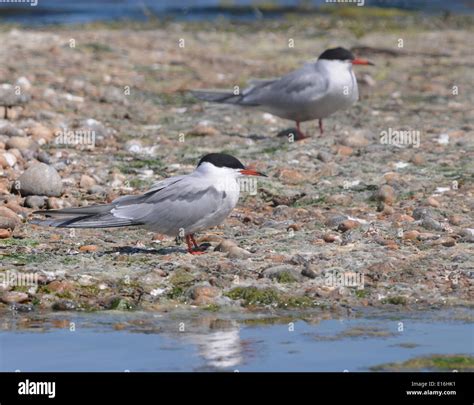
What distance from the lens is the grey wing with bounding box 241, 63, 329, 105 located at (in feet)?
32.7

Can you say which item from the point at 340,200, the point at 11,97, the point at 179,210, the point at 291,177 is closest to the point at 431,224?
the point at 340,200

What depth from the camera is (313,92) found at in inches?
392

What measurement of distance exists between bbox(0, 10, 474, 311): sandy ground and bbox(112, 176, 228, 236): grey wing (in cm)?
19

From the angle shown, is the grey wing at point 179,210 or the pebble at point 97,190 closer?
the grey wing at point 179,210

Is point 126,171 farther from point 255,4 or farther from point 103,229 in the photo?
point 255,4

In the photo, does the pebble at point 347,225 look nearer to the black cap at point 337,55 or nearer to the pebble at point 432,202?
the pebble at point 432,202

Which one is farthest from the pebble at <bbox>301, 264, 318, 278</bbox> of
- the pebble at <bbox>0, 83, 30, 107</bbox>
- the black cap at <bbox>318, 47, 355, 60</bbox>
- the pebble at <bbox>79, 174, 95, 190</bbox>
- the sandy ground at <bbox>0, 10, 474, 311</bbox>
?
the pebble at <bbox>0, 83, 30, 107</bbox>

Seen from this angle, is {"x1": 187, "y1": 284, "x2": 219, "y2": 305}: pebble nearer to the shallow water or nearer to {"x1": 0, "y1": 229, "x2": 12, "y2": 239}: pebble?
the shallow water

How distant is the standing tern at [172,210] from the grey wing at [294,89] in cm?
304

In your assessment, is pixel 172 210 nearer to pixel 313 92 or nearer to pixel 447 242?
pixel 447 242

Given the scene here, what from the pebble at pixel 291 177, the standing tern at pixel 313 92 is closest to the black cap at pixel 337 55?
the standing tern at pixel 313 92

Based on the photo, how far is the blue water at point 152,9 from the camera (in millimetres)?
18234
